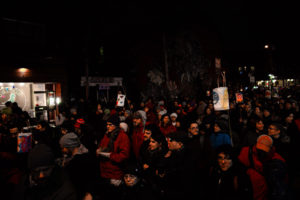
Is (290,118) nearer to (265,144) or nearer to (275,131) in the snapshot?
(275,131)

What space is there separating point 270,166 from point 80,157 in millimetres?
3037

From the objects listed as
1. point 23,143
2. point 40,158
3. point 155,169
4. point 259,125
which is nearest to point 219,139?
point 259,125

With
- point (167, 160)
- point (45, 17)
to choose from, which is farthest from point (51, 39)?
point (167, 160)

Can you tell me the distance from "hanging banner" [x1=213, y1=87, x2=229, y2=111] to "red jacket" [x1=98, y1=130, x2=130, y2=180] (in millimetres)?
2818

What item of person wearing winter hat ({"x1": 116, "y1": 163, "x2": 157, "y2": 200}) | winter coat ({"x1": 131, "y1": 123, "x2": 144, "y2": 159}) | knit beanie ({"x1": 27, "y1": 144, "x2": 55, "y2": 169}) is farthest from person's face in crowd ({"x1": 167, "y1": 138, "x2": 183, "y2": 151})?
knit beanie ({"x1": 27, "y1": 144, "x2": 55, "y2": 169})

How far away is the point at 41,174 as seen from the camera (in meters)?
2.39

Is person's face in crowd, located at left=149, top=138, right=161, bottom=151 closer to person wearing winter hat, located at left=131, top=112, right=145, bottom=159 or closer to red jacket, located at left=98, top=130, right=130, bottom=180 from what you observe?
red jacket, located at left=98, top=130, right=130, bottom=180

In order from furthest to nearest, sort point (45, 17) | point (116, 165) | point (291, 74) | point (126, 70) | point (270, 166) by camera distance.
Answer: point (291, 74)
point (126, 70)
point (45, 17)
point (116, 165)
point (270, 166)

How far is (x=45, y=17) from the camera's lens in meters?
14.7

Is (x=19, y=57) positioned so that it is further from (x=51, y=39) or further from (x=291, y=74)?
(x=291, y=74)

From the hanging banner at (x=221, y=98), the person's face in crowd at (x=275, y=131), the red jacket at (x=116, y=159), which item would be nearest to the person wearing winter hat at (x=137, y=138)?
the red jacket at (x=116, y=159)

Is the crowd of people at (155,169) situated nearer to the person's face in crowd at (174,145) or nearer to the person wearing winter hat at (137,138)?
the person's face in crowd at (174,145)

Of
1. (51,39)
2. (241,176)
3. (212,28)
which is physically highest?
(212,28)

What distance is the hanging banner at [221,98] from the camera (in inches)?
233
